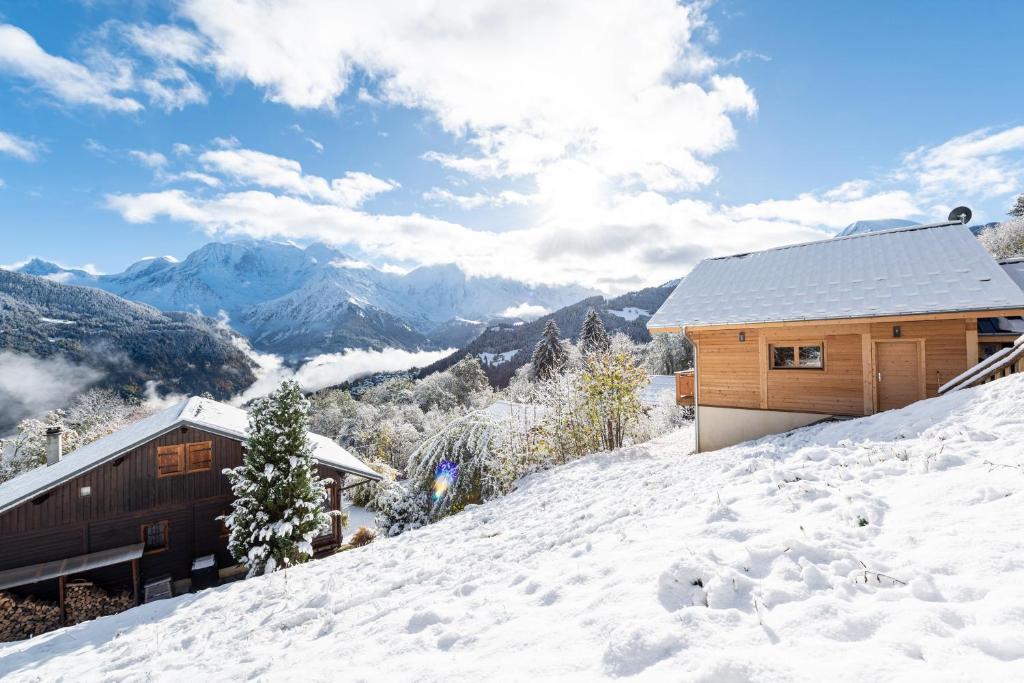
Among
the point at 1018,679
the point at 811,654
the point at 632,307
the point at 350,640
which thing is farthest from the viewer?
the point at 632,307

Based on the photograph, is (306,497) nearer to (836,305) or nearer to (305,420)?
(305,420)

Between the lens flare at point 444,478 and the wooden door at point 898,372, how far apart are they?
43.1ft

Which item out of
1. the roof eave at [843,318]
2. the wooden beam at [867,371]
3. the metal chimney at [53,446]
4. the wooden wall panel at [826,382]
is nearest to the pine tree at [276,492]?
the roof eave at [843,318]

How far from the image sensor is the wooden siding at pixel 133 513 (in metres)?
13.8

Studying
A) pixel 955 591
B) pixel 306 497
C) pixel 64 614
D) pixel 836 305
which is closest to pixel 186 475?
pixel 64 614

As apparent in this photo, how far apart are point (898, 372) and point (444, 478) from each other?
14233 mm

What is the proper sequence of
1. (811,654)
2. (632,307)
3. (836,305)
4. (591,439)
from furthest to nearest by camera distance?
(632,307)
(591,439)
(836,305)
(811,654)

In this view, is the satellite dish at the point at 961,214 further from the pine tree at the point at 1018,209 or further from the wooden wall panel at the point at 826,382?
the pine tree at the point at 1018,209

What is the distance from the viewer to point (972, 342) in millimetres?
9461

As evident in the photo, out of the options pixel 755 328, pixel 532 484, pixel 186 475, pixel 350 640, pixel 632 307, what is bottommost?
pixel 186 475

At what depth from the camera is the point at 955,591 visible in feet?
8.56

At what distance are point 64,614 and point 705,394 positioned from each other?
71.9ft

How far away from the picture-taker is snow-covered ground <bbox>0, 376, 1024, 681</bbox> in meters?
2.44

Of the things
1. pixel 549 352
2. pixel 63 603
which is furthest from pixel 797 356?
pixel 549 352
